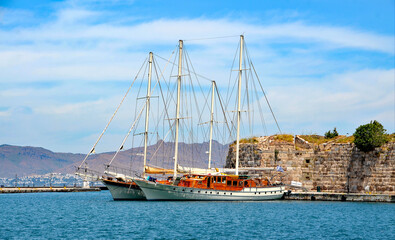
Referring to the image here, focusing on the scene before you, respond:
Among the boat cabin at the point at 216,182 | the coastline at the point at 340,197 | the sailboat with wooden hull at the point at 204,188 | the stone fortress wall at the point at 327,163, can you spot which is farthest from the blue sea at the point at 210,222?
the stone fortress wall at the point at 327,163

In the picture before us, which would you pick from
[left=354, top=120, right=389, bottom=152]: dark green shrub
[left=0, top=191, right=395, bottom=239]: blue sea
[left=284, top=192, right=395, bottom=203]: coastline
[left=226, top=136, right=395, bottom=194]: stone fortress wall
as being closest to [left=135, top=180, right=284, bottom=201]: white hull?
[left=0, top=191, right=395, bottom=239]: blue sea

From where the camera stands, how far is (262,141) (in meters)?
70.6

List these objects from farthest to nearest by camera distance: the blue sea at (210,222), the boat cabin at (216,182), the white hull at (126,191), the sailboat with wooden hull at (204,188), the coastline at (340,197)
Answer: the white hull at (126,191) → the boat cabin at (216,182) → the coastline at (340,197) → the sailboat with wooden hull at (204,188) → the blue sea at (210,222)

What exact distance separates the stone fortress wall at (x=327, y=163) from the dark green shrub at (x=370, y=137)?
2.25 ft

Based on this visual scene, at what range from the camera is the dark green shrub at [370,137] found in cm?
5906

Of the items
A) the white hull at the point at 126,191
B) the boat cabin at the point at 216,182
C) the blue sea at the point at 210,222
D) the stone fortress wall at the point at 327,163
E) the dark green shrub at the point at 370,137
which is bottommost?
the blue sea at the point at 210,222

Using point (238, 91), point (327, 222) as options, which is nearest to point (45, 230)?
point (327, 222)

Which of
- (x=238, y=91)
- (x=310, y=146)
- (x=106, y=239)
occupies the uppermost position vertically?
(x=238, y=91)

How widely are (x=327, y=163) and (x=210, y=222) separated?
27429 millimetres

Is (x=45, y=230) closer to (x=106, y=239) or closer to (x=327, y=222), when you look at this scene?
(x=106, y=239)

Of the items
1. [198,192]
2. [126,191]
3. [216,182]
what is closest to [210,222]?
[198,192]

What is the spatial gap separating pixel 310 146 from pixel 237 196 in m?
13.8

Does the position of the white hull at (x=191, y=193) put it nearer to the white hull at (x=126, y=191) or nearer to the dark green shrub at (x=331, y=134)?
the white hull at (x=126, y=191)

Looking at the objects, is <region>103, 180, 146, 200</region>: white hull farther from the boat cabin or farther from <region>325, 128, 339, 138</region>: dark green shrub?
<region>325, 128, 339, 138</region>: dark green shrub
